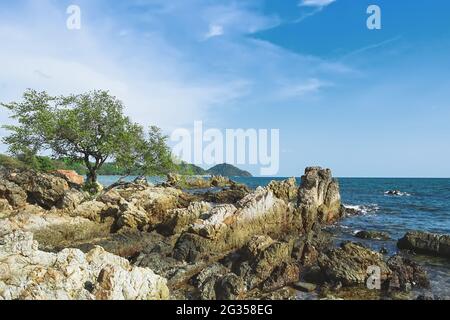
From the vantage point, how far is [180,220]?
29.2 m

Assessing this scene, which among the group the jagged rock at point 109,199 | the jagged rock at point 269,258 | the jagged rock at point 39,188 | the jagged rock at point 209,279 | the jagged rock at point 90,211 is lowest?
the jagged rock at point 209,279

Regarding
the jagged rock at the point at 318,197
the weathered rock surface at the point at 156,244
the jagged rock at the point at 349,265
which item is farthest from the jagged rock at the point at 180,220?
the jagged rock at the point at 318,197

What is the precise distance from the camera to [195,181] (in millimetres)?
101312

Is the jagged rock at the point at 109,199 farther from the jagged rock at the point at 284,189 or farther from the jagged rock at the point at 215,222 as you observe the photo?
the jagged rock at the point at 284,189

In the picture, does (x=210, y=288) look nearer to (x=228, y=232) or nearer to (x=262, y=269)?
(x=262, y=269)

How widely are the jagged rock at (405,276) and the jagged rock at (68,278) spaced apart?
13.0 meters

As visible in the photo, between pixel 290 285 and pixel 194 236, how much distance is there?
301 inches

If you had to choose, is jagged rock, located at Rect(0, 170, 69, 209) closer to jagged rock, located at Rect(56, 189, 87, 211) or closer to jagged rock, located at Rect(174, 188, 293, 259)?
Result: jagged rock, located at Rect(56, 189, 87, 211)

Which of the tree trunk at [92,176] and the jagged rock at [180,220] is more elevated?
the tree trunk at [92,176]

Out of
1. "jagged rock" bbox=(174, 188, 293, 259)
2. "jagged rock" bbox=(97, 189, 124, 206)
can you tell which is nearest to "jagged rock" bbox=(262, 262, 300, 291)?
"jagged rock" bbox=(174, 188, 293, 259)

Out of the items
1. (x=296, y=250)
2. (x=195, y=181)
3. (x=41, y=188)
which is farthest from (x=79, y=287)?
(x=195, y=181)

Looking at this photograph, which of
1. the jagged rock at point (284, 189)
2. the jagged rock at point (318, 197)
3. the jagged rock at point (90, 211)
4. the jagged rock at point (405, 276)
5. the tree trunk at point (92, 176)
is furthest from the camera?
the jagged rock at point (284, 189)

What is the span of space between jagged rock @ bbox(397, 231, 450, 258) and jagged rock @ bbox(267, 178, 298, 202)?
27.7 metres

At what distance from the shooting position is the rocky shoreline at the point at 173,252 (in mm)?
14938
